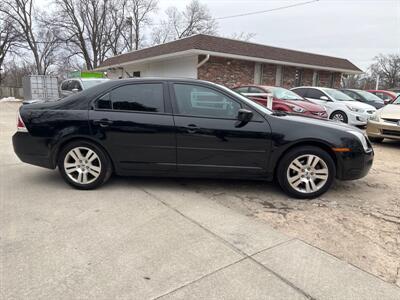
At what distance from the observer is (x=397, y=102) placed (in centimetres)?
873

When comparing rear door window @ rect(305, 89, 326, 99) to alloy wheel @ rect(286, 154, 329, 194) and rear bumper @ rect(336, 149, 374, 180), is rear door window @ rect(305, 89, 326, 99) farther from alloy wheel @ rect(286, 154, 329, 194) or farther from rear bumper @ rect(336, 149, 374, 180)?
alloy wheel @ rect(286, 154, 329, 194)

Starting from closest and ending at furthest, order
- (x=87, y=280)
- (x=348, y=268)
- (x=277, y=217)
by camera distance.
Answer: (x=87, y=280) < (x=348, y=268) < (x=277, y=217)

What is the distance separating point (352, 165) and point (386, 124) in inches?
179

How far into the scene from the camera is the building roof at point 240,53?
53.7 ft

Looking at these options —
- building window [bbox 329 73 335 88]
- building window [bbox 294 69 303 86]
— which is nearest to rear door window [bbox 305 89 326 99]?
building window [bbox 294 69 303 86]

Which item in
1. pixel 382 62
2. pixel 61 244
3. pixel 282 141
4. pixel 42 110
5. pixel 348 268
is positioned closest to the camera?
pixel 348 268

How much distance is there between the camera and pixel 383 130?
25.5ft

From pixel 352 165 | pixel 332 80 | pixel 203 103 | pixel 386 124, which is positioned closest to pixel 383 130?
pixel 386 124

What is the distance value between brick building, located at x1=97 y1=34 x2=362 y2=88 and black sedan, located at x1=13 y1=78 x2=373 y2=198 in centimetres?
1217

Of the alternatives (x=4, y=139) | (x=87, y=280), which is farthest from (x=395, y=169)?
(x=4, y=139)

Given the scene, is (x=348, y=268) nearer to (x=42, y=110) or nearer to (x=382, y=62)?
(x=42, y=110)

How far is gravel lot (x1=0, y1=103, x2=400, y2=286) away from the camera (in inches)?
113

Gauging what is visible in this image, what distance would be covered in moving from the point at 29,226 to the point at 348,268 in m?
3.02

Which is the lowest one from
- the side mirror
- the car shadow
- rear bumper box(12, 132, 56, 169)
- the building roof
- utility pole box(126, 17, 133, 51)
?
the car shadow
